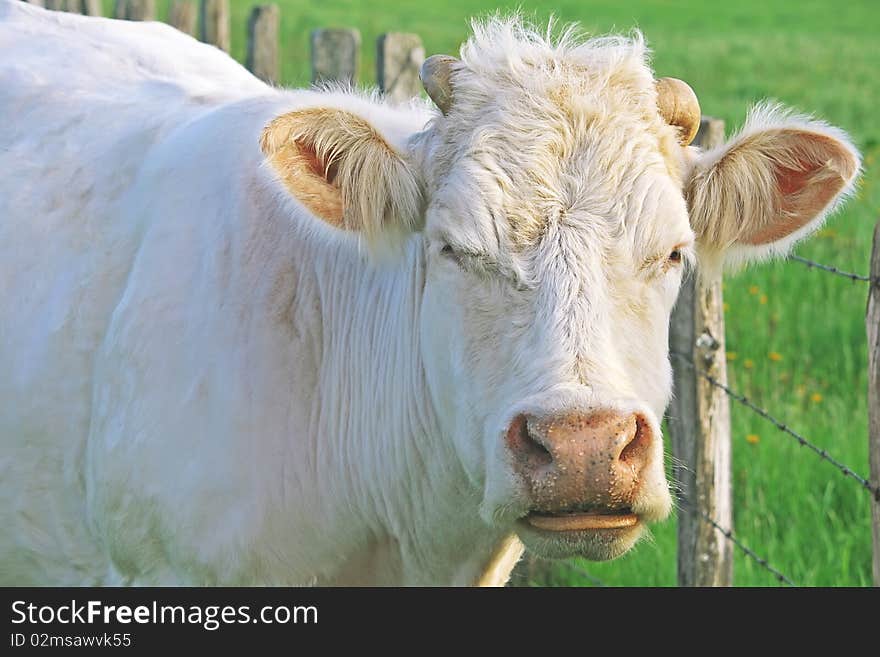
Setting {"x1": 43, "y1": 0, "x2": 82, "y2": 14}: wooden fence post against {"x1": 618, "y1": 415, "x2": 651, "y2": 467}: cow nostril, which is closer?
{"x1": 618, "y1": 415, "x2": 651, "y2": 467}: cow nostril

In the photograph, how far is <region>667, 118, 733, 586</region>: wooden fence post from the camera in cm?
489

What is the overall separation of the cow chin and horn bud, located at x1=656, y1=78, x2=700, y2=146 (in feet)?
3.74

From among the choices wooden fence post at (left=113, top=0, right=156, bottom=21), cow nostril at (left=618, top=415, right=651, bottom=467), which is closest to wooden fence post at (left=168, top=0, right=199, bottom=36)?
wooden fence post at (left=113, top=0, right=156, bottom=21)

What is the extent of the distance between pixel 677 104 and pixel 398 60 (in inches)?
163

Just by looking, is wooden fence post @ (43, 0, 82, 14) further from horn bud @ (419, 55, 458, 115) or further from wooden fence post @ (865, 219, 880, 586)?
wooden fence post @ (865, 219, 880, 586)

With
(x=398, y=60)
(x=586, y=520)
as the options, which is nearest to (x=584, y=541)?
(x=586, y=520)

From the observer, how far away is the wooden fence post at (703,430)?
489cm

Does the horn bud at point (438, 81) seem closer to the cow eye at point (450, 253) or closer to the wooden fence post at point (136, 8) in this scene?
the cow eye at point (450, 253)

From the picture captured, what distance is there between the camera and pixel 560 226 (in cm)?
306

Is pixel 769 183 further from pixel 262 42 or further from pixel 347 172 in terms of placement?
pixel 262 42

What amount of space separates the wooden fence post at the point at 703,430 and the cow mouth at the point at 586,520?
204cm

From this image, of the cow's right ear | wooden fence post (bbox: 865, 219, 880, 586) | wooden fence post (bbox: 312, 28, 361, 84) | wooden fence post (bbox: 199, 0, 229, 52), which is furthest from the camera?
wooden fence post (bbox: 199, 0, 229, 52)

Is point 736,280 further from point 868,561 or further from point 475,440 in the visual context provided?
point 475,440

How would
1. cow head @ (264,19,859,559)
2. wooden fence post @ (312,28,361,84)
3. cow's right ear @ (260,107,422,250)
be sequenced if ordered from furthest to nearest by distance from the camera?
wooden fence post @ (312,28,361,84)
cow's right ear @ (260,107,422,250)
cow head @ (264,19,859,559)
